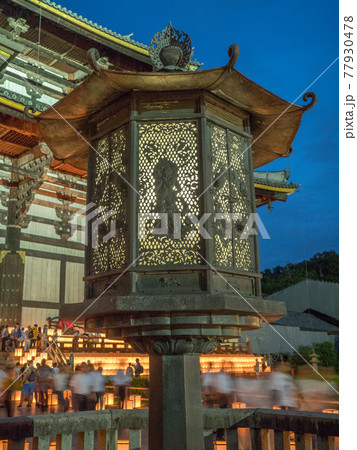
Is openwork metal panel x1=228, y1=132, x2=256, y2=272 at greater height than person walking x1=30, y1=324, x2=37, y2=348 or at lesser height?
greater

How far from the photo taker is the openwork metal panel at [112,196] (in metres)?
3.48

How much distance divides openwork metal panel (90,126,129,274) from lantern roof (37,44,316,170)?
1.11 ft

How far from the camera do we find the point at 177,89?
3543 millimetres

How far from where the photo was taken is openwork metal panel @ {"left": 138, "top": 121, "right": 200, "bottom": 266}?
10.8 ft

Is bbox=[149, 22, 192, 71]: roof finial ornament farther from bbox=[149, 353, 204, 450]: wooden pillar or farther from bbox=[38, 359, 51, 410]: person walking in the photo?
bbox=[38, 359, 51, 410]: person walking

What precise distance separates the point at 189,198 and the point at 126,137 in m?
0.76

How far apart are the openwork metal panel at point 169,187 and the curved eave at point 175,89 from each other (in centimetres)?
34

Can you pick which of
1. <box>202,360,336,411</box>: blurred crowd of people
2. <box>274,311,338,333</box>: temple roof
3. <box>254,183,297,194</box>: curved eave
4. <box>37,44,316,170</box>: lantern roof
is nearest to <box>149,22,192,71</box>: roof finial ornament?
<box>37,44,316,170</box>: lantern roof

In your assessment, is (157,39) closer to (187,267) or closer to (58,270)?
(187,267)

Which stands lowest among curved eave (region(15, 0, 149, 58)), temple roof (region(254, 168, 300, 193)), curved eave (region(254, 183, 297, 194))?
curved eave (region(254, 183, 297, 194))

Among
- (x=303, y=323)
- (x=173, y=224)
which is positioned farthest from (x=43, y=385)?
(x=303, y=323)

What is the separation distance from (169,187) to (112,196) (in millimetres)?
537

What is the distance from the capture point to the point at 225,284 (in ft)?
11.0

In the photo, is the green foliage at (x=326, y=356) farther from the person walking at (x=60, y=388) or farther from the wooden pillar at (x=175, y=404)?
the wooden pillar at (x=175, y=404)
